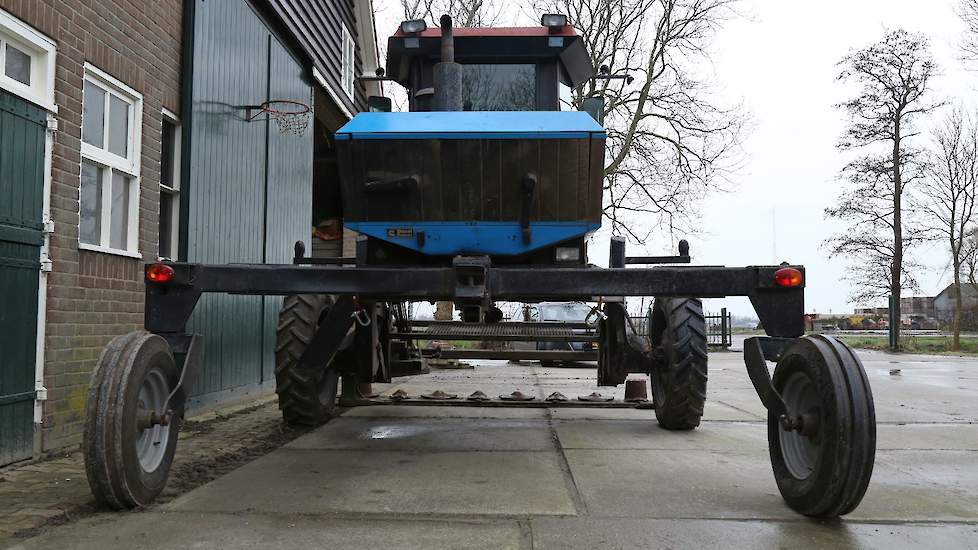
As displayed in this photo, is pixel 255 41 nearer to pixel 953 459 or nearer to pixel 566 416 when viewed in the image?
pixel 566 416

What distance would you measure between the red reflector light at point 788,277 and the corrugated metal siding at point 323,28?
7.66 metres

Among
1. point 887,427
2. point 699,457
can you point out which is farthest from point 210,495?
point 887,427

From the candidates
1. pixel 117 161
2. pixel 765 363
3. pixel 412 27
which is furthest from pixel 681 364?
pixel 117 161

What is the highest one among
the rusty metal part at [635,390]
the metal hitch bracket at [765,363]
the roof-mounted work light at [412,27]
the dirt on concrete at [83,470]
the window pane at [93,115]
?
the roof-mounted work light at [412,27]

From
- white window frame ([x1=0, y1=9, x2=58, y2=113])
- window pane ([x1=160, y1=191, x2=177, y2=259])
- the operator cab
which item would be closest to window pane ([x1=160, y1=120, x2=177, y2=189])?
window pane ([x1=160, y1=191, x2=177, y2=259])

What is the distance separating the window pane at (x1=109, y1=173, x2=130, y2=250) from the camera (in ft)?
20.2

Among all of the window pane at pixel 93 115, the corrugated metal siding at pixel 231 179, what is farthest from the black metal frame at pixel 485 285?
the corrugated metal siding at pixel 231 179

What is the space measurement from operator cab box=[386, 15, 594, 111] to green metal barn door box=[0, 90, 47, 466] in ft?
8.22

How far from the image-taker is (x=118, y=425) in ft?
11.5

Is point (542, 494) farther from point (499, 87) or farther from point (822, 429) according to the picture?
point (499, 87)

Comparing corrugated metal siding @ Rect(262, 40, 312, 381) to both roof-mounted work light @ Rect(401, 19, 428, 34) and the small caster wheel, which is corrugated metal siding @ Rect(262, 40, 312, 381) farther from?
the small caster wheel

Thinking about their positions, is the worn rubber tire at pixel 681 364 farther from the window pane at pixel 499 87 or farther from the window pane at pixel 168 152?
the window pane at pixel 168 152

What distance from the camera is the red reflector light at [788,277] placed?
4.07 meters

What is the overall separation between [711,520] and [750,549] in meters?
0.45
